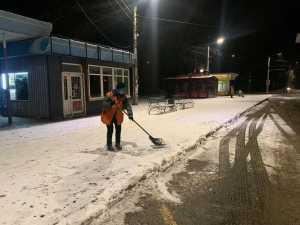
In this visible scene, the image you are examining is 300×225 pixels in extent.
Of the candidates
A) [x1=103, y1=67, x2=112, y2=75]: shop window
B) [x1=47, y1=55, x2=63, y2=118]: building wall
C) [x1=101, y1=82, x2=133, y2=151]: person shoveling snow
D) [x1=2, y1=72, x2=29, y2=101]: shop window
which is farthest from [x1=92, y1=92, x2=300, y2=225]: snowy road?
[x1=2, y1=72, x2=29, y2=101]: shop window

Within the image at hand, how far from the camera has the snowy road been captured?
300 centimetres

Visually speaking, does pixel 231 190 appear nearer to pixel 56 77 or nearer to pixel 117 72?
pixel 56 77

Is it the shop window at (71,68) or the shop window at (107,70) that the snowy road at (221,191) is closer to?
the shop window at (71,68)

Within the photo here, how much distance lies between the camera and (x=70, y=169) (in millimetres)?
4496

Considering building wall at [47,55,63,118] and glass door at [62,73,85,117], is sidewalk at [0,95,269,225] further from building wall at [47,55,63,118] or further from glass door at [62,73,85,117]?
glass door at [62,73,85,117]

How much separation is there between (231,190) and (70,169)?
301 centimetres

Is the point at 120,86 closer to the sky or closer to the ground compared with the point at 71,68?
closer to the ground

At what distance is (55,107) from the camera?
1134 centimetres

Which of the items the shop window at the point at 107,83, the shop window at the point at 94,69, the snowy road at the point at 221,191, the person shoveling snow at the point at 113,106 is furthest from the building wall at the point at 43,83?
the snowy road at the point at 221,191

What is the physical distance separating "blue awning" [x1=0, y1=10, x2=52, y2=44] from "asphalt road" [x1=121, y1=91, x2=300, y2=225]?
840 centimetres

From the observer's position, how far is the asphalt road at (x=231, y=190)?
3.01 meters

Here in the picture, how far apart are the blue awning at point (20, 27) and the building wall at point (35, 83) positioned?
3.84 feet

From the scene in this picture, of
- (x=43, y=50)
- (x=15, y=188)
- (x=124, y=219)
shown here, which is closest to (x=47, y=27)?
(x=43, y=50)

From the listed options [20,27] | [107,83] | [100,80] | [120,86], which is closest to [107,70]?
[107,83]
